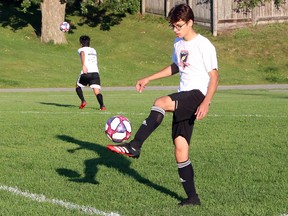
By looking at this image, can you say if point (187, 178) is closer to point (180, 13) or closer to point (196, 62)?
point (196, 62)

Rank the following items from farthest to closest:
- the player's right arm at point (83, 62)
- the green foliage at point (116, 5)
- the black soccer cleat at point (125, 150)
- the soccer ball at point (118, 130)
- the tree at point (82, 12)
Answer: the green foliage at point (116, 5) → the tree at point (82, 12) → the player's right arm at point (83, 62) → the soccer ball at point (118, 130) → the black soccer cleat at point (125, 150)

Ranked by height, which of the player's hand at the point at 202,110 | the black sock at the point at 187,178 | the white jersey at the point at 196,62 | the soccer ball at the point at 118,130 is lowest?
the black sock at the point at 187,178

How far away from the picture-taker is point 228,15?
45281 mm

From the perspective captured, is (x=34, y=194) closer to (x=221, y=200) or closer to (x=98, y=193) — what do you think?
(x=98, y=193)

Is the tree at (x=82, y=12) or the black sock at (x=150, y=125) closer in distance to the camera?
the black sock at (x=150, y=125)

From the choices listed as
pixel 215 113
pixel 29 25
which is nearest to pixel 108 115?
pixel 215 113

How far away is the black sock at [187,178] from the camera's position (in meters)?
7.00

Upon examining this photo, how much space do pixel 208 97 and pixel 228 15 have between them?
128ft

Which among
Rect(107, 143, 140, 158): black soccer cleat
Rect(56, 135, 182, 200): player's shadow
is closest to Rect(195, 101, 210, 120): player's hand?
Rect(107, 143, 140, 158): black soccer cleat

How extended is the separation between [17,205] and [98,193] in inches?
37.1

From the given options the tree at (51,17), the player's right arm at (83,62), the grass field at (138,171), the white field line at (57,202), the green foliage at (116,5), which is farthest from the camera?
the green foliage at (116,5)

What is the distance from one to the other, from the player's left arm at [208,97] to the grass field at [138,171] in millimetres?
859

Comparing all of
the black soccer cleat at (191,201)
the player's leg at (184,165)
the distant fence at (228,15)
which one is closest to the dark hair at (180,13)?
the player's leg at (184,165)

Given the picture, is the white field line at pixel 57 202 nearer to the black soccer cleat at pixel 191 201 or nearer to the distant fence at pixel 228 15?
the black soccer cleat at pixel 191 201
